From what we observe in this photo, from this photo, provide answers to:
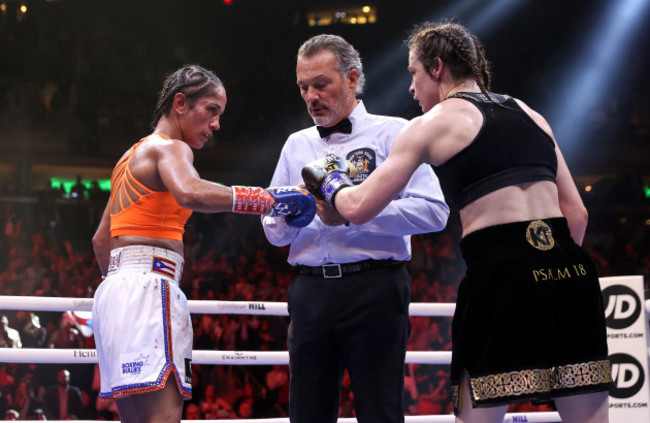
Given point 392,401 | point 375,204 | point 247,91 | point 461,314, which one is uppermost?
point 247,91

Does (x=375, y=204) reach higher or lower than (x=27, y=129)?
lower

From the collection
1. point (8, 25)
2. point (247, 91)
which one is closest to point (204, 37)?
point (247, 91)

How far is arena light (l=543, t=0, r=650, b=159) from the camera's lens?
11.0m

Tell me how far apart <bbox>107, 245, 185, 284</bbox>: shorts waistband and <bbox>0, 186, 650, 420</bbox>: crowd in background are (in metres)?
3.66

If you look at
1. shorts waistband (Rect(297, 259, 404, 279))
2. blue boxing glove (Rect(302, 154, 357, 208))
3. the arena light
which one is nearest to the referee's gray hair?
blue boxing glove (Rect(302, 154, 357, 208))

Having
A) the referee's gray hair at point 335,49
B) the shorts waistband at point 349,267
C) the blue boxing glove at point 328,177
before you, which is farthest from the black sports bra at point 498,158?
the referee's gray hair at point 335,49

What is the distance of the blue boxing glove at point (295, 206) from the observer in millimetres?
2422

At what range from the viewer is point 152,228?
7.73 ft

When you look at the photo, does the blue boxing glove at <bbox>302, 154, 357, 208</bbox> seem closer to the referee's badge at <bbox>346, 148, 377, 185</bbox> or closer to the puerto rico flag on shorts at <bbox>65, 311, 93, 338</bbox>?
the referee's badge at <bbox>346, 148, 377, 185</bbox>

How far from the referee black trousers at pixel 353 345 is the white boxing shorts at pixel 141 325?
0.40 metres

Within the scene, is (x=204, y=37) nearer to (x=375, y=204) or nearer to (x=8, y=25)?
(x=8, y=25)

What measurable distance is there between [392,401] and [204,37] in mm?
10055

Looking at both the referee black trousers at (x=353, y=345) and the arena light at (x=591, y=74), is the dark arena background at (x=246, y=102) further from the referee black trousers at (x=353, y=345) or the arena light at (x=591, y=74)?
the referee black trousers at (x=353, y=345)

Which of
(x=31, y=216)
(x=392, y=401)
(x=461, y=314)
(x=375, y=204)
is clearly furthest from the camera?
(x=31, y=216)
